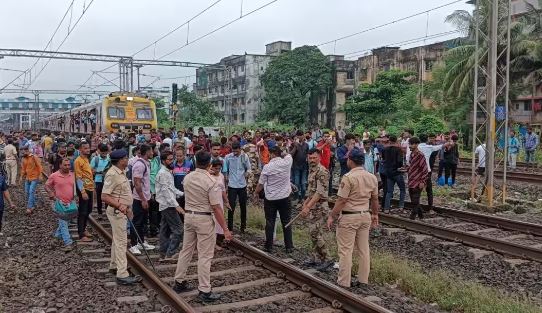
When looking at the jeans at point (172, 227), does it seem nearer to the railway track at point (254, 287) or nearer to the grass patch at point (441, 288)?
the railway track at point (254, 287)

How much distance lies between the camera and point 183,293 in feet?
21.7

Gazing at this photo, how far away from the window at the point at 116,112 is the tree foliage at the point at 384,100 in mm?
21529

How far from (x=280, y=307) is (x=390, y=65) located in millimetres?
44597

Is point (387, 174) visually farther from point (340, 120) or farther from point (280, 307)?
point (340, 120)

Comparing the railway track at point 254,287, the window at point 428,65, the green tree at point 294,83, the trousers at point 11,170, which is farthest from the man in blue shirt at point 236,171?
the green tree at point 294,83

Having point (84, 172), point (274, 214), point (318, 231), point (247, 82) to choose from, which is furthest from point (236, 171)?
point (247, 82)

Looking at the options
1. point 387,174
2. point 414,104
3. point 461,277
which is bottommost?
point 461,277

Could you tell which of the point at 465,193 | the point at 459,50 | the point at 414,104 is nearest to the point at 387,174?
the point at 465,193

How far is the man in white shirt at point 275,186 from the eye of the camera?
27.4 feet

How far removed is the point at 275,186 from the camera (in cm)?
844

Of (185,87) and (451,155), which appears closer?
(451,155)

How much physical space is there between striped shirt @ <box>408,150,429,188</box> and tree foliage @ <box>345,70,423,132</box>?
95.3 ft

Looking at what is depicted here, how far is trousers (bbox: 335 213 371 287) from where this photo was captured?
266 inches

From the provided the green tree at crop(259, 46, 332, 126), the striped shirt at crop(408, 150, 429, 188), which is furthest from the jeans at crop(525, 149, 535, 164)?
the green tree at crop(259, 46, 332, 126)
